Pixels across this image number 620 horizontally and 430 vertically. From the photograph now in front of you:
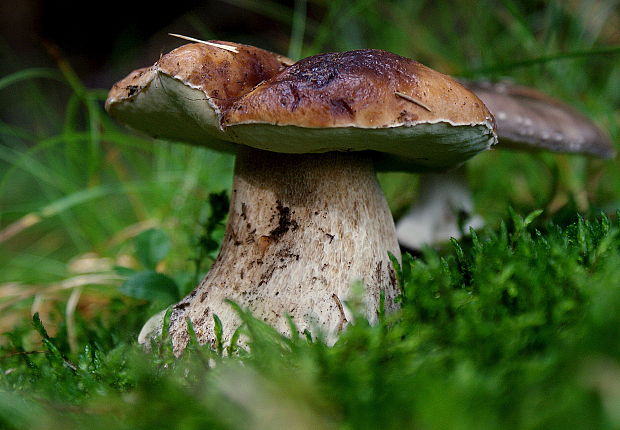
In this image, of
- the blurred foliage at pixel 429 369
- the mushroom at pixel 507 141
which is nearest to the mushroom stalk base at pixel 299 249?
the blurred foliage at pixel 429 369

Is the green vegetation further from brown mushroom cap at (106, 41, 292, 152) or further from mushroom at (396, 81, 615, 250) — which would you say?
brown mushroom cap at (106, 41, 292, 152)

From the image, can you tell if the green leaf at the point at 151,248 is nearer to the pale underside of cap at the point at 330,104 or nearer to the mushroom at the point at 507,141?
the pale underside of cap at the point at 330,104

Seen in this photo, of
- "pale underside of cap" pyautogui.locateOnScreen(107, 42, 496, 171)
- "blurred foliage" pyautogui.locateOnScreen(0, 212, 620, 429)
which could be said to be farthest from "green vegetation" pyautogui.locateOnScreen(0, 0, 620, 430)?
"pale underside of cap" pyautogui.locateOnScreen(107, 42, 496, 171)

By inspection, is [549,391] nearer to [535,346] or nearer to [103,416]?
[535,346]

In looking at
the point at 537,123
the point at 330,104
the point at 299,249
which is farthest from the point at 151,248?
the point at 537,123

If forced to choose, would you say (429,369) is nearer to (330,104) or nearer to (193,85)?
(330,104)

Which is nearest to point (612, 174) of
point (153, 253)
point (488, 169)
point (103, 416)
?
point (488, 169)

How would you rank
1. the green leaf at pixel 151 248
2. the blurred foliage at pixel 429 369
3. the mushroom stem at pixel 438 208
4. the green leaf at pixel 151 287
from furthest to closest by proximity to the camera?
the mushroom stem at pixel 438 208 → the green leaf at pixel 151 248 → the green leaf at pixel 151 287 → the blurred foliage at pixel 429 369
